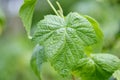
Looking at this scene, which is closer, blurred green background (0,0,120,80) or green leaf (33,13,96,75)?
green leaf (33,13,96,75)

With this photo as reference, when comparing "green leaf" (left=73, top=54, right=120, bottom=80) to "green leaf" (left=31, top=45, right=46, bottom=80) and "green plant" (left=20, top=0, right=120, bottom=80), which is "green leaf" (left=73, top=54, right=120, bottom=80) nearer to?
"green plant" (left=20, top=0, right=120, bottom=80)

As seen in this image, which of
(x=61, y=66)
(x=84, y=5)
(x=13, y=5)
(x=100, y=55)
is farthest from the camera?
(x=13, y=5)

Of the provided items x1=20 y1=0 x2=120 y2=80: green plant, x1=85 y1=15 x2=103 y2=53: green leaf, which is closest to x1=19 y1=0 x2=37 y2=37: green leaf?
x1=20 y1=0 x2=120 y2=80: green plant

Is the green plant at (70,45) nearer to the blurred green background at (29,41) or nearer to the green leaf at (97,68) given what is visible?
the green leaf at (97,68)

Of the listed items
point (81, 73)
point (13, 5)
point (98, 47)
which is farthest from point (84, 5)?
point (13, 5)

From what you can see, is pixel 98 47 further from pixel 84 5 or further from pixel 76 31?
pixel 84 5

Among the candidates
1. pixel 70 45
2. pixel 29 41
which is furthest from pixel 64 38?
pixel 29 41
